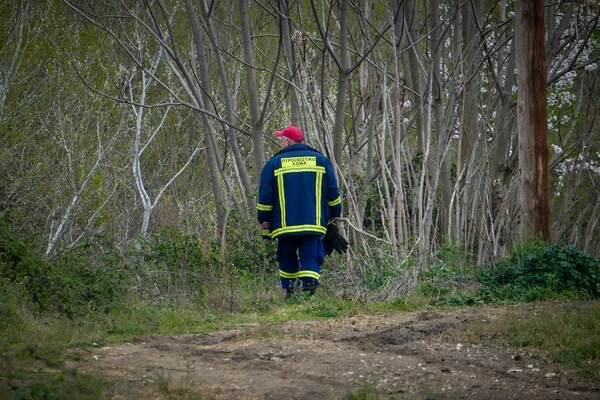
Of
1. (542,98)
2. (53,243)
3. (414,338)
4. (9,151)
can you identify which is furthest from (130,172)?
(414,338)

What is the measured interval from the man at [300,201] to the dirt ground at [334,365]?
1971 millimetres

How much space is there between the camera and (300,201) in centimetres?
981

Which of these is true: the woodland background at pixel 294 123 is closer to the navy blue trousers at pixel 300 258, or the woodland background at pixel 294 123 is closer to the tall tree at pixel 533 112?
the tall tree at pixel 533 112

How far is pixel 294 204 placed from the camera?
9.80 metres

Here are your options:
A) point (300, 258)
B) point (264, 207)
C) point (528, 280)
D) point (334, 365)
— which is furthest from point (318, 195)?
point (334, 365)

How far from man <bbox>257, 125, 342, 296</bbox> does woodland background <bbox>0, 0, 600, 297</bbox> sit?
534 mm

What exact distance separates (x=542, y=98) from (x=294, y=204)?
3337 millimetres

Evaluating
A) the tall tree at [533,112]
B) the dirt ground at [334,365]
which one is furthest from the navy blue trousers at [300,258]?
the tall tree at [533,112]

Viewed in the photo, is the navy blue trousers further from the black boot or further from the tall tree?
the tall tree

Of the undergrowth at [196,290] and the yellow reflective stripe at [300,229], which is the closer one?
the undergrowth at [196,290]

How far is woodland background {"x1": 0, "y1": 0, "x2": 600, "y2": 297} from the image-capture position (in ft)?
36.2

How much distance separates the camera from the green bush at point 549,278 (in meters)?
9.27

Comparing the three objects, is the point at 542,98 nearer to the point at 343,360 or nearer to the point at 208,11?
the point at 208,11

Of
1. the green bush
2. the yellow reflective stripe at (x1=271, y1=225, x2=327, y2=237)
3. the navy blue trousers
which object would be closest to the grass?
the navy blue trousers
